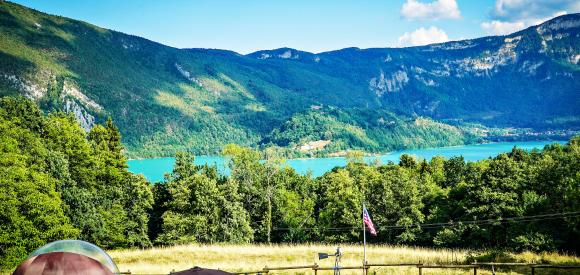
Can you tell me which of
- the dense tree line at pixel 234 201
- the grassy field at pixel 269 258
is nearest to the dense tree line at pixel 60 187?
the dense tree line at pixel 234 201

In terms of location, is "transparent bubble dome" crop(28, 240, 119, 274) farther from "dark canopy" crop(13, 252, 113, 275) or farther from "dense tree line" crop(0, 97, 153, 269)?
"dense tree line" crop(0, 97, 153, 269)

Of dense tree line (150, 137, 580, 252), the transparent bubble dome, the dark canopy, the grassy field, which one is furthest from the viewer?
dense tree line (150, 137, 580, 252)

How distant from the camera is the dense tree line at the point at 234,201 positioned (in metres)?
33.8

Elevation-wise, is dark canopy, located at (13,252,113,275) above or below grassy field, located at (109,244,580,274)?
above

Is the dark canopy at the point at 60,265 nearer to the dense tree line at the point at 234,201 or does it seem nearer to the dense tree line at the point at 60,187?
the dense tree line at the point at 60,187

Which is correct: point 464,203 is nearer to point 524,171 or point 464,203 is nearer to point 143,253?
point 524,171

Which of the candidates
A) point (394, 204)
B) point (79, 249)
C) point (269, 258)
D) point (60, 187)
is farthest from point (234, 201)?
point (79, 249)

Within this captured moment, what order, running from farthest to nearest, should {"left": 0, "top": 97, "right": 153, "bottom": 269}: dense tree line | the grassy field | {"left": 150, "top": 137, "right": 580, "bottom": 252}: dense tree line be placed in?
{"left": 150, "top": 137, "right": 580, "bottom": 252}: dense tree line
{"left": 0, "top": 97, "right": 153, "bottom": 269}: dense tree line
the grassy field

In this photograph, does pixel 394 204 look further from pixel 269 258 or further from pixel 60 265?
pixel 60 265

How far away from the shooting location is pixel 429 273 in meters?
19.5

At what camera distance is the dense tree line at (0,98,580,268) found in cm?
3375

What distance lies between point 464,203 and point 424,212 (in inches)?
420

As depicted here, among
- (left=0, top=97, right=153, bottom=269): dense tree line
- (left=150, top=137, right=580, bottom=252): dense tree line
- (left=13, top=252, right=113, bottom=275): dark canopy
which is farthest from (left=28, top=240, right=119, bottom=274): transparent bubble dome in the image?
(left=150, top=137, right=580, bottom=252): dense tree line

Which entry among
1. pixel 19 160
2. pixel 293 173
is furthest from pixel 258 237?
pixel 19 160
